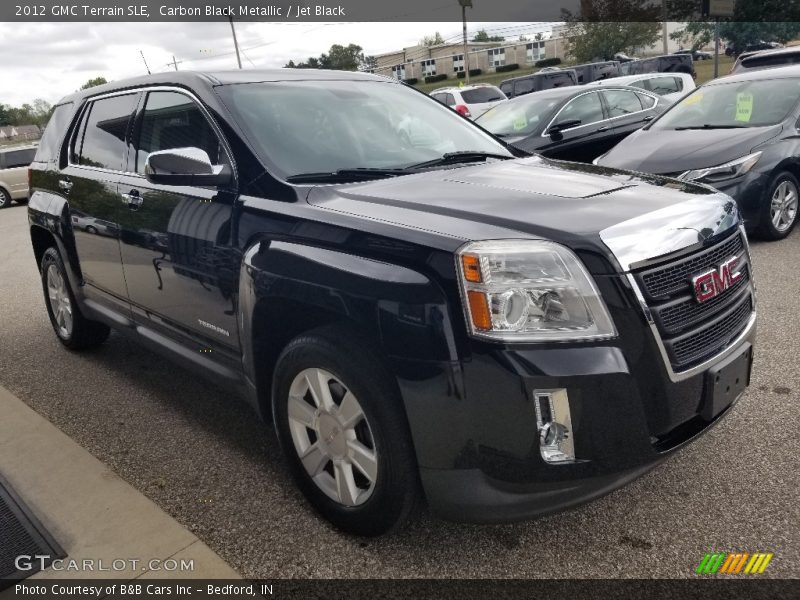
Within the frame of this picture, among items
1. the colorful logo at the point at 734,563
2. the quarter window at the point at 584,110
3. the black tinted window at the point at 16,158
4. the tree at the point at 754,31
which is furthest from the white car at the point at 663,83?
the tree at the point at 754,31

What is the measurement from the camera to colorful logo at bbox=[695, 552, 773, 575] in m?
2.23

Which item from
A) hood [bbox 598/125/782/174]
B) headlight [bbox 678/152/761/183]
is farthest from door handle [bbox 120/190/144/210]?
headlight [bbox 678/152/761/183]

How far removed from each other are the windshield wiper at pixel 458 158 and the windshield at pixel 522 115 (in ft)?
19.5

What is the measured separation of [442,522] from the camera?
262 cm

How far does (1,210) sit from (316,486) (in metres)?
19.3

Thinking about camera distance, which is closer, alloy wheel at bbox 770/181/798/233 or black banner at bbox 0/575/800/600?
black banner at bbox 0/575/800/600

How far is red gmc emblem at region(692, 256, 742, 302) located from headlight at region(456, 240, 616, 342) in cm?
46

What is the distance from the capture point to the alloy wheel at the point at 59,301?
4.72 m

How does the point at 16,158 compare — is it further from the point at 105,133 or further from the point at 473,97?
the point at 105,133

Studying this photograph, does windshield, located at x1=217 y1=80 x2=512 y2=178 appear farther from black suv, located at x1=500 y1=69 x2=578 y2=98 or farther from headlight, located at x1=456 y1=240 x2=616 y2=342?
black suv, located at x1=500 y1=69 x2=578 y2=98

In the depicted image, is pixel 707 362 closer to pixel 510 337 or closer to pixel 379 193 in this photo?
pixel 510 337

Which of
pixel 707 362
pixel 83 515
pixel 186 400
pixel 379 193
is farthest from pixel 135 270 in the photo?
pixel 707 362

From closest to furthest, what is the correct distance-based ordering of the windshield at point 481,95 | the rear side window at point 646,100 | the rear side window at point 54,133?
the rear side window at point 54,133
the rear side window at point 646,100
the windshield at point 481,95

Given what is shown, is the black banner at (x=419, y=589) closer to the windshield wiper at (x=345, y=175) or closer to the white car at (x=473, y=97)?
the windshield wiper at (x=345, y=175)
